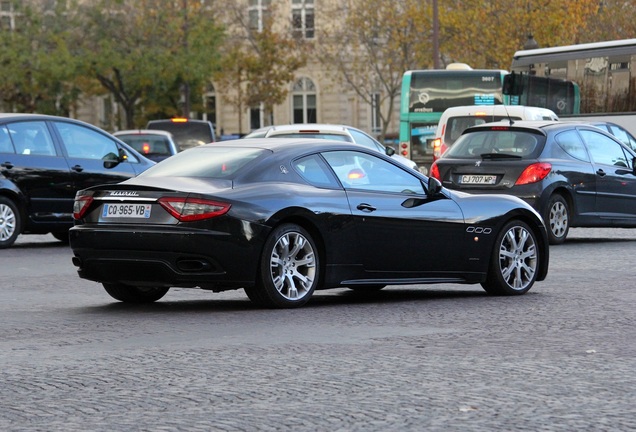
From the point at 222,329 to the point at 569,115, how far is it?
2836cm

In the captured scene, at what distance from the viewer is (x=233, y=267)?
10.8m

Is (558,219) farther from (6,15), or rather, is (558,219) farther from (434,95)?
(6,15)

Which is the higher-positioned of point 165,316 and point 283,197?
point 283,197

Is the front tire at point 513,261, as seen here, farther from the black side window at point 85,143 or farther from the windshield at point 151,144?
the windshield at point 151,144

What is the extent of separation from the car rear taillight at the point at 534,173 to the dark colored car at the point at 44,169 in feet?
16.4

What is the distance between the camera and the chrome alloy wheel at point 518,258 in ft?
41.3

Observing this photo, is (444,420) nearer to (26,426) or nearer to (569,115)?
(26,426)

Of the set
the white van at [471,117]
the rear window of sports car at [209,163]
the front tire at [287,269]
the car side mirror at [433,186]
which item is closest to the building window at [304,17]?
the white van at [471,117]

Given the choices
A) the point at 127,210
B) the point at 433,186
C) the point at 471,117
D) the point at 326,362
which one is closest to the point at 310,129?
the point at 471,117

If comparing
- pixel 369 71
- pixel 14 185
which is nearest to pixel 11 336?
pixel 14 185

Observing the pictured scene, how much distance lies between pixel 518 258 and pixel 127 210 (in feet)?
11.4

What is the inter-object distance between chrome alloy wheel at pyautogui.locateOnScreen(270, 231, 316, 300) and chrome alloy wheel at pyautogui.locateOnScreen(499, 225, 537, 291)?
2.00m

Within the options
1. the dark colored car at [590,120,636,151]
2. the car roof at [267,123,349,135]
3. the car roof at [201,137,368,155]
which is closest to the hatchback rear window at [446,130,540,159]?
the car roof at [267,123,349,135]

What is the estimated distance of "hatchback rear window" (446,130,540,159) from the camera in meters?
18.8
